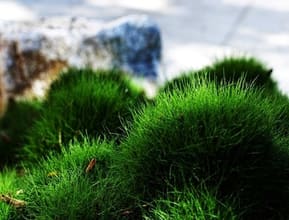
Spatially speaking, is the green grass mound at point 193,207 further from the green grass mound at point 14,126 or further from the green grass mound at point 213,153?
the green grass mound at point 14,126

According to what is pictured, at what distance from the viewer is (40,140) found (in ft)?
8.02

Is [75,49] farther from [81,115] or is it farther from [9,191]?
[9,191]

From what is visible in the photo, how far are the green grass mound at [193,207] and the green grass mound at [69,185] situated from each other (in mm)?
163

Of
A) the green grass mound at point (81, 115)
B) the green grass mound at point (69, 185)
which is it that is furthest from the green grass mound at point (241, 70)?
the green grass mound at point (69, 185)

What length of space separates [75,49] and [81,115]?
173 inches

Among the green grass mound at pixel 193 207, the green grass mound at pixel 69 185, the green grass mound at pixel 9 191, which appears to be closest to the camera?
the green grass mound at pixel 193 207

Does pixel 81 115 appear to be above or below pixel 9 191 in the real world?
above

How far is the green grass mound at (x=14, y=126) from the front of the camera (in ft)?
11.9

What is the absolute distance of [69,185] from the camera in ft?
5.43

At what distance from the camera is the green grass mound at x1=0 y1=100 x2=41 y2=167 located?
3.62 m

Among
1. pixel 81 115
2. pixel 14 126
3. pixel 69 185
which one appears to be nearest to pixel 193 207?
pixel 69 185

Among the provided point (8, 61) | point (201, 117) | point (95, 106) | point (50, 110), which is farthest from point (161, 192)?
point (8, 61)

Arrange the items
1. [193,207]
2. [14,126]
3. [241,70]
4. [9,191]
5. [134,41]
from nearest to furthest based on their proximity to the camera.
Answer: [193,207], [9,191], [241,70], [14,126], [134,41]

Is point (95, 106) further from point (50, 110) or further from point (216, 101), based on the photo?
point (216, 101)
